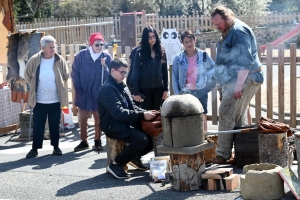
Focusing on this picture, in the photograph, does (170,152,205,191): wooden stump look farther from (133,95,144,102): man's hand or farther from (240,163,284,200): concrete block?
(133,95,144,102): man's hand

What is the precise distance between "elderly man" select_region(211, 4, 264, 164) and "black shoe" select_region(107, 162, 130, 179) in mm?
1235

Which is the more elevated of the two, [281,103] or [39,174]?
[281,103]

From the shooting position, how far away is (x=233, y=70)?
25.5 ft

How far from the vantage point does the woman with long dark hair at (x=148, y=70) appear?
9000 millimetres

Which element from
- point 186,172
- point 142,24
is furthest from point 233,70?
point 142,24

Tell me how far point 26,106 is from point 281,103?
16.1ft

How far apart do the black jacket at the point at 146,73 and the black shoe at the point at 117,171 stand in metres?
1.75

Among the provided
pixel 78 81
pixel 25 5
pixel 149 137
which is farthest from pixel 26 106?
pixel 25 5

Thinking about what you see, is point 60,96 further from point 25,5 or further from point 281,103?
point 25,5

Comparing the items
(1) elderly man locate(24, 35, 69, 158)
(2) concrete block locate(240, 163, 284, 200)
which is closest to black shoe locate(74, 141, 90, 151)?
(1) elderly man locate(24, 35, 69, 158)

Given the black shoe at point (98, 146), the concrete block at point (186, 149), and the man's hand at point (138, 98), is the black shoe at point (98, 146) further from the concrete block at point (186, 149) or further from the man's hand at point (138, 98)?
the concrete block at point (186, 149)

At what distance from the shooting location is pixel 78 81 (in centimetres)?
945

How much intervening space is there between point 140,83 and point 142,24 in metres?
21.6

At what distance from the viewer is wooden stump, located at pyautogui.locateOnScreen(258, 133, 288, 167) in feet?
23.7
